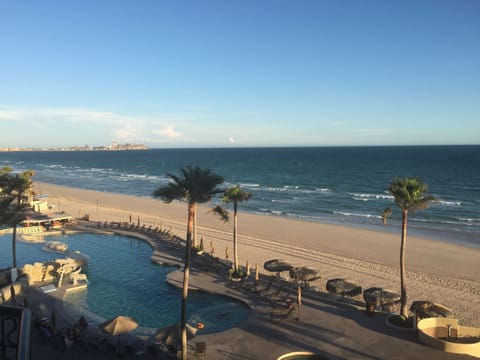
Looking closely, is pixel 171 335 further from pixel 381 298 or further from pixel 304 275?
pixel 381 298

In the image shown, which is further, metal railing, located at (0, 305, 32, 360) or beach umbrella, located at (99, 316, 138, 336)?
beach umbrella, located at (99, 316, 138, 336)

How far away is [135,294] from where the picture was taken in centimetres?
2136

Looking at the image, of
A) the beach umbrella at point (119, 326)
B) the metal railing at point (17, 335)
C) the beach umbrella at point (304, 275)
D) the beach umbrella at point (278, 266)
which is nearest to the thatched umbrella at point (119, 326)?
the beach umbrella at point (119, 326)

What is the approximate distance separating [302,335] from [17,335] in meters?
12.1

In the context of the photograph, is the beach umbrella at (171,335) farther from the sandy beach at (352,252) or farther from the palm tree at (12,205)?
Answer: the palm tree at (12,205)

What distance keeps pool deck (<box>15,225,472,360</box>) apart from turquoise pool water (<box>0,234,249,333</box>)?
972 mm

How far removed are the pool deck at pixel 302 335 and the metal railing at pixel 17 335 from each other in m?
8.88

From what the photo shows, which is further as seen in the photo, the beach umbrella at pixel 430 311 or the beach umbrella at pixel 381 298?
the beach umbrella at pixel 381 298

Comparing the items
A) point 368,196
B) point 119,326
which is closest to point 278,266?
point 119,326

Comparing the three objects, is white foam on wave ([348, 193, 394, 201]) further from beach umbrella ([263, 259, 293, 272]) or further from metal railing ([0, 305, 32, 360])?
metal railing ([0, 305, 32, 360])

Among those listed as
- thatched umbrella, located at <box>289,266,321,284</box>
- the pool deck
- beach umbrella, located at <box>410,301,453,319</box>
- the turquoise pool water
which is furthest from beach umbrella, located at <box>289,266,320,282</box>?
beach umbrella, located at <box>410,301,453,319</box>

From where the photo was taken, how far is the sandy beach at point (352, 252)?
23.5 meters

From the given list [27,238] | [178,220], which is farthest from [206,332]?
[178,220]

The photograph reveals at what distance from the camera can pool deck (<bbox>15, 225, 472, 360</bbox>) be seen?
14.3m
